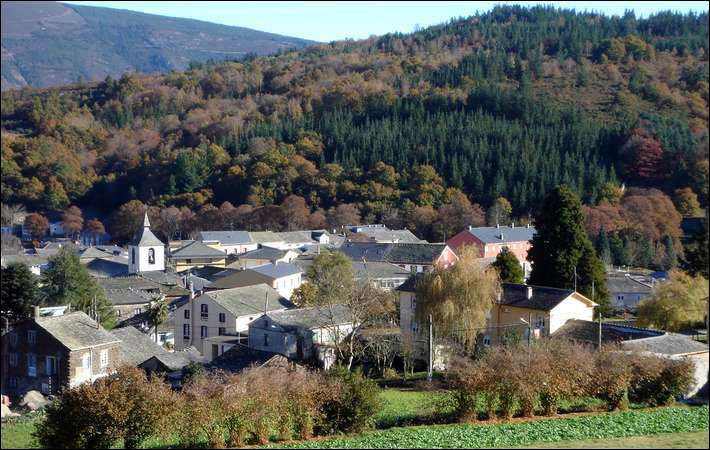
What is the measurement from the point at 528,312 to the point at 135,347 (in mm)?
13157

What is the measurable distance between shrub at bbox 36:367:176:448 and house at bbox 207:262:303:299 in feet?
68.9

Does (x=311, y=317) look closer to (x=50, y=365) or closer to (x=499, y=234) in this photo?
(x=50, y=365)

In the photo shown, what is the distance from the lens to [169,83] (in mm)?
126000

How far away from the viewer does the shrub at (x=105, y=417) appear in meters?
15.5

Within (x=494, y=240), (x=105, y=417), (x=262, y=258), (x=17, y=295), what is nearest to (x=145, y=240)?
(x=262, y=258)

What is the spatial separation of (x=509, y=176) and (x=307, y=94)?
5012 centimetres

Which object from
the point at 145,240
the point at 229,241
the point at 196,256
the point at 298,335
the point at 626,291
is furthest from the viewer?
the point at 229,241

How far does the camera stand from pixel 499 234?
175 feet

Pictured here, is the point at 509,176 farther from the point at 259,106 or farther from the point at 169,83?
the point at 169,83

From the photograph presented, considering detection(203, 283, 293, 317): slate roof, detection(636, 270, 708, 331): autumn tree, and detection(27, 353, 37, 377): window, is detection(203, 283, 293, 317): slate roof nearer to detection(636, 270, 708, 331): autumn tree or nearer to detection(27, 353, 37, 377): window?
detection(27, 353, 37, 377): window

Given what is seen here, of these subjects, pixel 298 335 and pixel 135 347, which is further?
pixel 135 347

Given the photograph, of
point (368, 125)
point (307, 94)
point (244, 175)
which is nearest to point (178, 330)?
point (244, 175)

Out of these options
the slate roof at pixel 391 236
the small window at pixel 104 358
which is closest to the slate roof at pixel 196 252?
the slate roof at pixel 391 236

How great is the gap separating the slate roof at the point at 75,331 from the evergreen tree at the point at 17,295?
4912 mm
